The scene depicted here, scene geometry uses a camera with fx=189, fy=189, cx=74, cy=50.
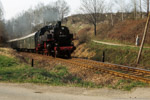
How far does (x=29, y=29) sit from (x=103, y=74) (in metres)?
55.6

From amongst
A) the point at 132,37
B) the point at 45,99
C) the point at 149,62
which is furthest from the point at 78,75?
the point at 132,37

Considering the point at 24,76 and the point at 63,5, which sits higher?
the point at 63,5

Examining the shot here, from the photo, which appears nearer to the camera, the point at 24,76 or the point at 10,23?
the point at 24,76

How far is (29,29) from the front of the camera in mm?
63844

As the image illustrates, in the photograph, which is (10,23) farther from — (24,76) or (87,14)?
(24,76)

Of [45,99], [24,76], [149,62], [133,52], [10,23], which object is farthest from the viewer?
[10,23]

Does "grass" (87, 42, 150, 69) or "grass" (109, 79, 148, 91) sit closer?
"grass" (109, 79, 148, 91)

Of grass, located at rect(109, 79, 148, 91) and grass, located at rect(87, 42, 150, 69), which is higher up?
grass, located at rect(87, 42, 150, 69)

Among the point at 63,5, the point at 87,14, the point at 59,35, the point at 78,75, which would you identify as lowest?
the point at 78,75

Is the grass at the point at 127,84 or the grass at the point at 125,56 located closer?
the grass at the point at 127,84

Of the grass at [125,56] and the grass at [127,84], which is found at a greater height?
the grass at [125,56]

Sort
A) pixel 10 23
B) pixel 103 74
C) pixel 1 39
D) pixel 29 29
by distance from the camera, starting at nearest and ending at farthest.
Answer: pixel 103 74 < pixel 1 39 < pixel 29 29 < pixel 10 23

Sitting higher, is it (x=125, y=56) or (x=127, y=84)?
(x=125, y=56)

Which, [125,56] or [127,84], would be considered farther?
[125,56]
